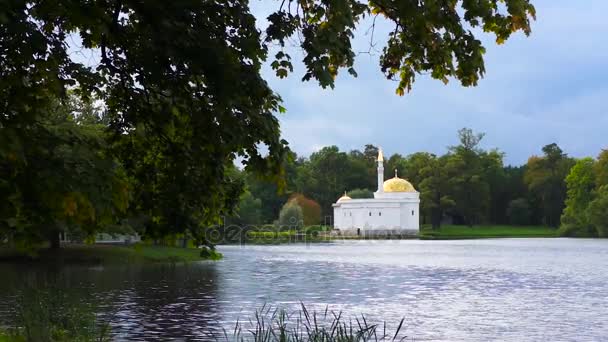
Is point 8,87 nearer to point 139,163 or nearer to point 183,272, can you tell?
point 139,163

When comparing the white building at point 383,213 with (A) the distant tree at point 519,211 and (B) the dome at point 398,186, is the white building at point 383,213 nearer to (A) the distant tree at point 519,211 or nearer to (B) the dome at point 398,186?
(B) the dome at point 398,186

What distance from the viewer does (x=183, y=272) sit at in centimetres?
3581

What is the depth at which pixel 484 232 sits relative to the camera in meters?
109

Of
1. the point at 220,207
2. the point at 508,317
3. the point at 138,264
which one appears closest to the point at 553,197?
the point at 138,264

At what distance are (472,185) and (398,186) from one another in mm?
9766

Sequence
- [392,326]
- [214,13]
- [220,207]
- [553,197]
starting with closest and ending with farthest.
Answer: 1. [214,13]
2. [220,207]
3. [392,326]
4. [553,197]

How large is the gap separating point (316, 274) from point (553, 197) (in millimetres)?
84606

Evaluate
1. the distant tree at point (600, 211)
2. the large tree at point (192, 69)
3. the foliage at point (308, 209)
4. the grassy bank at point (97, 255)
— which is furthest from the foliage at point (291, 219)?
the large tree at point (192, 69)

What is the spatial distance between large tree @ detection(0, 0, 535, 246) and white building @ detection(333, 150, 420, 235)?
98035 mm

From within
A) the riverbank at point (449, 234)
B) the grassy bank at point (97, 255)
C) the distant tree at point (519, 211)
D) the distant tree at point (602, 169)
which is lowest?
the grassy bank at point (97, 255)

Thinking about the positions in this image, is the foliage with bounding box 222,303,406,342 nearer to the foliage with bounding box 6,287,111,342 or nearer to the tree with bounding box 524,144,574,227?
the foliage with bounding box 6,287,111,342

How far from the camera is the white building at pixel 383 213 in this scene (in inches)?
4203

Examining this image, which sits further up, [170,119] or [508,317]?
[170,119]

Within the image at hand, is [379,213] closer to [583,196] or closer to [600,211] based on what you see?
[583,196]
